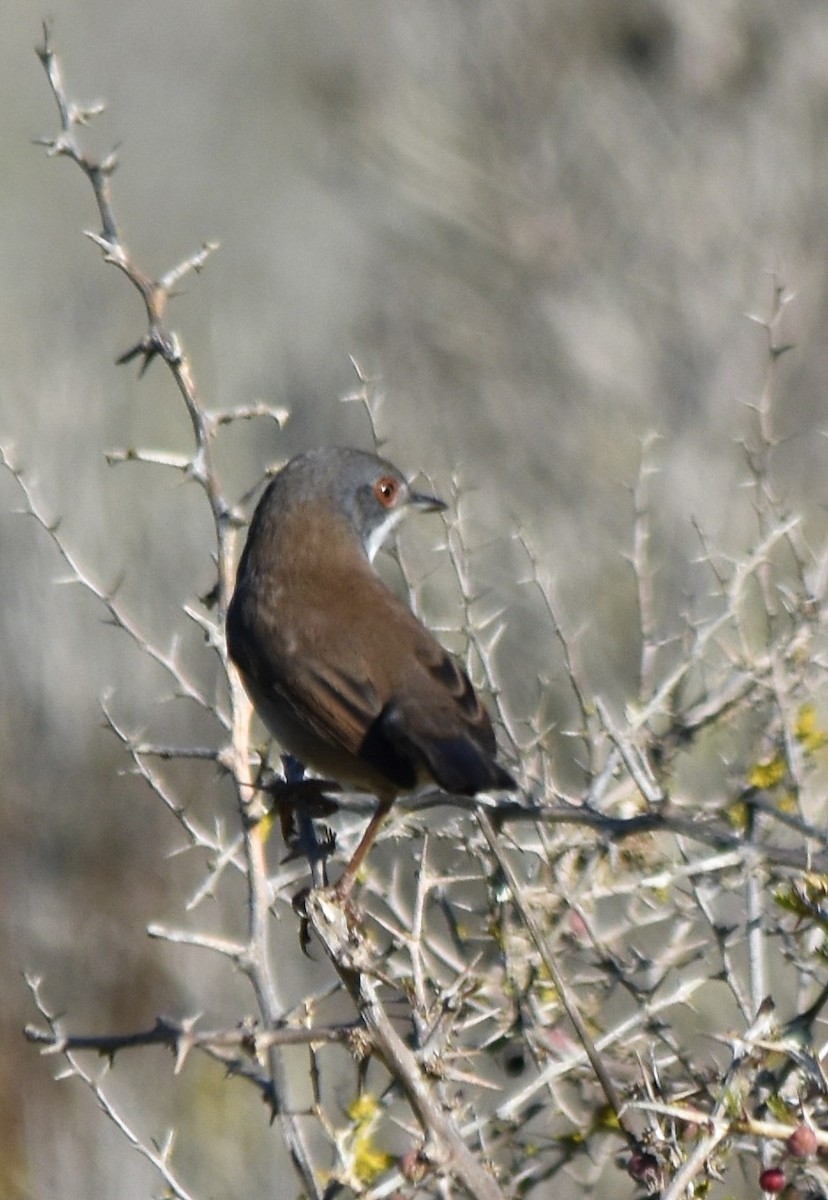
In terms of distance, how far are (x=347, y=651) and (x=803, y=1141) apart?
2.10 m

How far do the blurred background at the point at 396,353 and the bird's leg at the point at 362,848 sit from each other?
5.82 feet

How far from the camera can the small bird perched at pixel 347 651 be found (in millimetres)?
4059

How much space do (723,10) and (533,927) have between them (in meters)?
15.9

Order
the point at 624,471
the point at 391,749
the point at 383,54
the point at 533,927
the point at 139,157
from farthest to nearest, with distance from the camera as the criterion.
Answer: the point at 139,157 → the point at 383,54 → the point at 624,471 → the point at 391,749 → the point at 533,927

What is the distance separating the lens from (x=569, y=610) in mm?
11102

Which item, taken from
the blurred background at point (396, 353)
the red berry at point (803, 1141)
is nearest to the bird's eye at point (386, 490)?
the blurred background at point (396, 353)

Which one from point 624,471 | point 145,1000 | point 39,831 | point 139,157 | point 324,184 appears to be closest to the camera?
point 145,1000

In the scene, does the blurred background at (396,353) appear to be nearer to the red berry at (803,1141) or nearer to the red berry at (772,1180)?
the red berry at (772,1180)

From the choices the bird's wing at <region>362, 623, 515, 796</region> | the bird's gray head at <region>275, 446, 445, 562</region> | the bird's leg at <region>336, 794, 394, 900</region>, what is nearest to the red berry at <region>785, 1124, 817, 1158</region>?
the bird's wing at <region>362, 623, 515, 796</region>

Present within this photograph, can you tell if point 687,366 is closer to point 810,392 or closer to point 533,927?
point 810,392

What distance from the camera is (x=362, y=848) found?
3.98 metres

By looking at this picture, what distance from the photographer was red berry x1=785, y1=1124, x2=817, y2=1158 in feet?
8.52

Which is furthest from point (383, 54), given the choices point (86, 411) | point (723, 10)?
point (86, 411)

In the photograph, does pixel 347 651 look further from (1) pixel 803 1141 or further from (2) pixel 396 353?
(2) pixel 396 353
